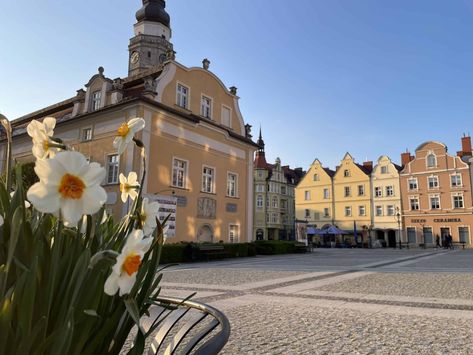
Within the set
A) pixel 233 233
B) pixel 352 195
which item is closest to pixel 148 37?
pixel 352 195

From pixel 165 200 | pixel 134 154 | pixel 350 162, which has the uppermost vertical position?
pixel 350 162

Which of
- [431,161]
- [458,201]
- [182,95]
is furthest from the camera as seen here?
[431,161]

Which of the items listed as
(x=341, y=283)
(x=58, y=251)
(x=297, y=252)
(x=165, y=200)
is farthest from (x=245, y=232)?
(x=58, y=251)

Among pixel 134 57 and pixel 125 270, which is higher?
pixel 134 57

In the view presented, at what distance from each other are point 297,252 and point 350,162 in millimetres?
26715

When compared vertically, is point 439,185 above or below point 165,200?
above

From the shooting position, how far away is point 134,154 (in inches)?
722

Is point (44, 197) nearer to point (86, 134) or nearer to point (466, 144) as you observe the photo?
point (86, 134)

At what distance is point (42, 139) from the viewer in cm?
147

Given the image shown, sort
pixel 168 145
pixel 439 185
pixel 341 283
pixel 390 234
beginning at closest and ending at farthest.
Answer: pixel 341 283 < pixel 168 145 < pixel 439 185 < pixel 390 234

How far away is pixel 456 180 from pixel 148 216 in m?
47.6

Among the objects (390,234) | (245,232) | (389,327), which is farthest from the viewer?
(390,234)

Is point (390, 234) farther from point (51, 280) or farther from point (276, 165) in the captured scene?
point (51, 280)

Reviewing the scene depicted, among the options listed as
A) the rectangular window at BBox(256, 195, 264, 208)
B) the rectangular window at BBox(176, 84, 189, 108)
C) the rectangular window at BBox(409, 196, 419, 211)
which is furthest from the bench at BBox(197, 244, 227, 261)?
the rectangular window at BBox(256, 195, 264, 208)
